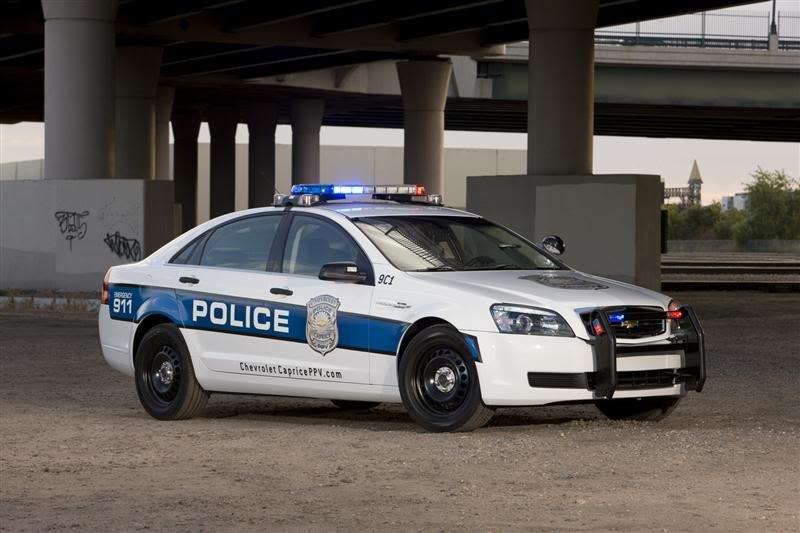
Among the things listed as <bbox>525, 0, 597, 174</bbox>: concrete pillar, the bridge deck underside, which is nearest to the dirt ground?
<bbox>525, 0, 597, 174</bbox>: concrete pillar

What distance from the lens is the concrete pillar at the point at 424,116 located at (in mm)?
57281

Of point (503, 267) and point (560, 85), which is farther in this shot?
point (560, 85)

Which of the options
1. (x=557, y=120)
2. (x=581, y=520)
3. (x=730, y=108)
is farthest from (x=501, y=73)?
(x=581, y=520)

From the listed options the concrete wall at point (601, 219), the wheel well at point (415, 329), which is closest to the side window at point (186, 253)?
the wheel well at point (415, 329)

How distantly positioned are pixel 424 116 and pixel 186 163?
27316 mm

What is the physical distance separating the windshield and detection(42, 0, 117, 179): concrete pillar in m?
21.3

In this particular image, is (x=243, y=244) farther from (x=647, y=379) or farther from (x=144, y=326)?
(x=647, y=379)

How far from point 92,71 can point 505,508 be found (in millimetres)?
25577

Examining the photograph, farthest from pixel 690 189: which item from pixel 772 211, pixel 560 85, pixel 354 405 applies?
pixel 354 405

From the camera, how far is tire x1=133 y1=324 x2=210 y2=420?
40.5 feet

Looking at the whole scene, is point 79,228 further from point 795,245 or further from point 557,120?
point 795,245

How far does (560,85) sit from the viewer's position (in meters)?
31.2

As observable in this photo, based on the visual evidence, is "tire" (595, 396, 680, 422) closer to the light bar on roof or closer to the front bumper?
the front bumper

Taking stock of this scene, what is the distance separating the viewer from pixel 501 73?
6116 cm
